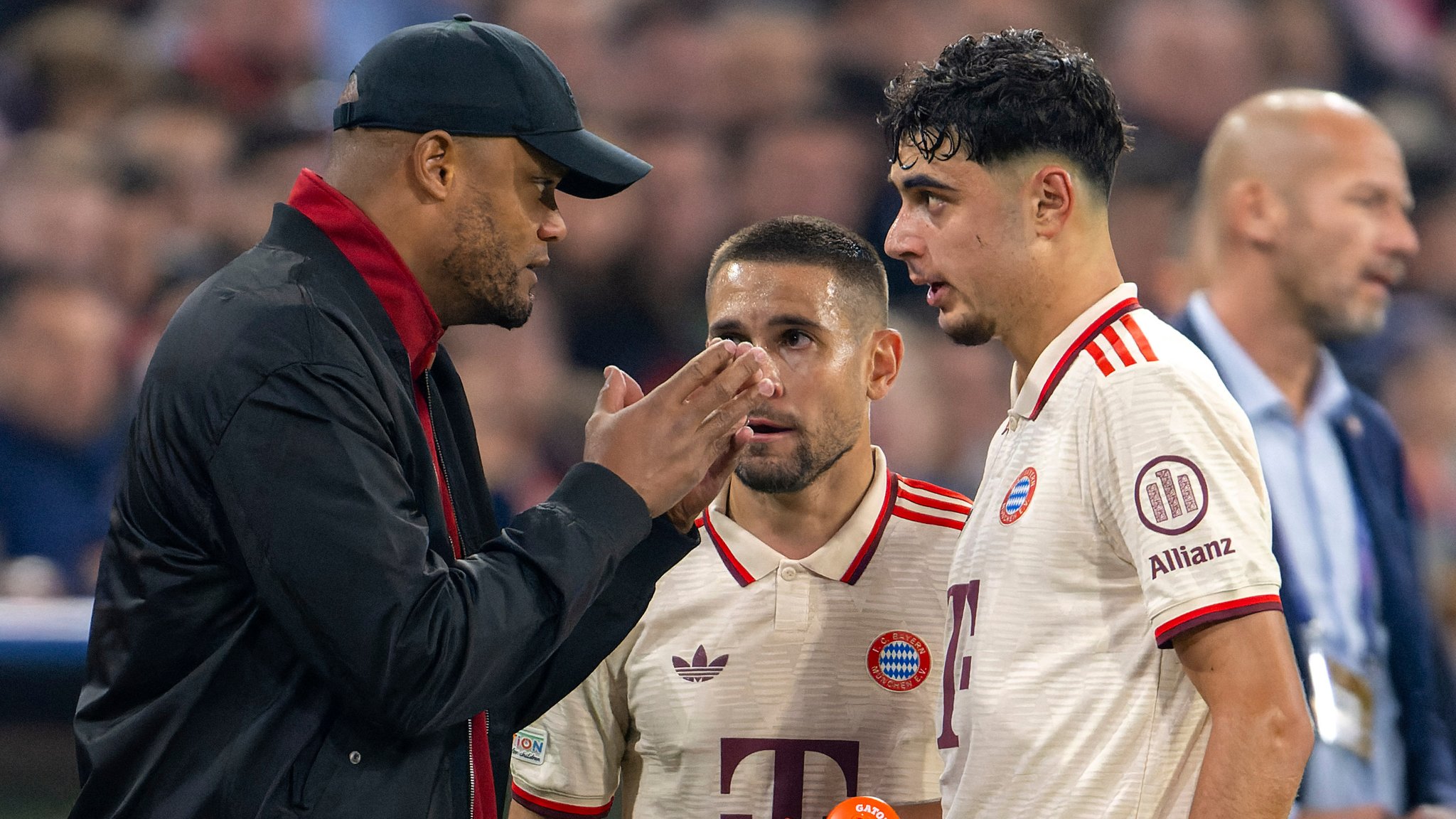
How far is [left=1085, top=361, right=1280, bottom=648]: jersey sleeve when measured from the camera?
1.71 meters

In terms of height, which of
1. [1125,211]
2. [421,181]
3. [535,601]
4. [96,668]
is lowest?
[96,668]

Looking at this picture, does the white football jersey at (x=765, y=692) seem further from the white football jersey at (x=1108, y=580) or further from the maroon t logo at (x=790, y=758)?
the white football jersey at (x=1108, y=580)

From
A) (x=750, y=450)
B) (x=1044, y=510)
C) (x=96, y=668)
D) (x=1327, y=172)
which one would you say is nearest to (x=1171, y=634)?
(x=1044, y=510)

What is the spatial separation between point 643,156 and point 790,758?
358 centimetres

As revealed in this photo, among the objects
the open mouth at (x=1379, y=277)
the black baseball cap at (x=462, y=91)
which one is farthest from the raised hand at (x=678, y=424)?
the open mouth at (x=1379, y=277)

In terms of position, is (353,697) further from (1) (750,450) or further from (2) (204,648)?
(1) (750,450)

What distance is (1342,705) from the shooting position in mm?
3717

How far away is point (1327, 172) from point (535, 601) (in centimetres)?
319

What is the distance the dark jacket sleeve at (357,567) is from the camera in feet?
5.02

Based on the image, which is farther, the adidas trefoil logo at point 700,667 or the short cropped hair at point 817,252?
the short cropped hair at point 817,252

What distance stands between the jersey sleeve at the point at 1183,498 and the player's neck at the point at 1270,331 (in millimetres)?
2337

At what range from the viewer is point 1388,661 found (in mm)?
3711

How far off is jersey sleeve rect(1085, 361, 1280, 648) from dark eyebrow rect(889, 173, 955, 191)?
1.43ft

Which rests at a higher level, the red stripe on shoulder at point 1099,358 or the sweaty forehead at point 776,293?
the red stripe on shoulder at point 1099,358
